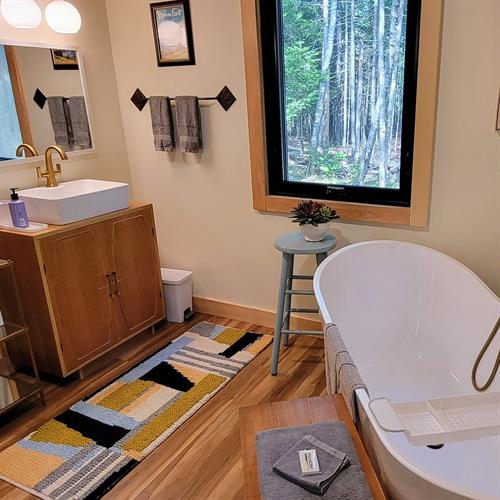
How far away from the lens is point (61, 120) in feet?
9.56

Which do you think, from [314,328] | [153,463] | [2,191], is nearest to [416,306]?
[314,328]

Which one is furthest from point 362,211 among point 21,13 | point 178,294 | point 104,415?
point 21,13

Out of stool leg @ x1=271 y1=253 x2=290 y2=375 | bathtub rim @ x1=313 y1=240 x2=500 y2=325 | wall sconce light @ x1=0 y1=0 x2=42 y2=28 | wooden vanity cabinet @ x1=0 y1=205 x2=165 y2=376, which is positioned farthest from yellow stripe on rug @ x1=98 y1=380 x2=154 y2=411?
wall sconce light @ x1=0 y1=0 x2=42 y2=28

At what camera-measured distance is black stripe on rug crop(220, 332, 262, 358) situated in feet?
9.25

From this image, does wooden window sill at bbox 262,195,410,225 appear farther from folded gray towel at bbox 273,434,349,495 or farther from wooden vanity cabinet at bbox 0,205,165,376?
folded gray towel at bbox 273,434,349,495

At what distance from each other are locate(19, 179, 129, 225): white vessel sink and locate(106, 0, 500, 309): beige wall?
1.87 feet

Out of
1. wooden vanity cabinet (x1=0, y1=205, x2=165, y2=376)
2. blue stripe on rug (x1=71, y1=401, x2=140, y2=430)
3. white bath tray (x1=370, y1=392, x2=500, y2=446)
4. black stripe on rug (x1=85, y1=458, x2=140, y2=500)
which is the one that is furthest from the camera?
wooden vanity cabinet (x1=0, y1=205, x2=165, y2=376)

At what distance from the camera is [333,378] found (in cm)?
170

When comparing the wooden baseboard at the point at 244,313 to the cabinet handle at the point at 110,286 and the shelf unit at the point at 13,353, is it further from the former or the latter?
the shelf unit at the point at 13,353

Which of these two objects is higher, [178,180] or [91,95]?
[91,95]

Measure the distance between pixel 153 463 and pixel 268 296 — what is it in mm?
1359

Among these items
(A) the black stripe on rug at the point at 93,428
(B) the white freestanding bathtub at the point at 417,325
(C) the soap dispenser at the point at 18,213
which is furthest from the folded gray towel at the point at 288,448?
(C) the soap dispenser at the point at 18,213

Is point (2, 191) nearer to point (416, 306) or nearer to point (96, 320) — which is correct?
point (96, 320)

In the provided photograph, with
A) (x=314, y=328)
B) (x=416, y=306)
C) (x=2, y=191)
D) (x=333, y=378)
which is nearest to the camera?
(x=333, y=378)
